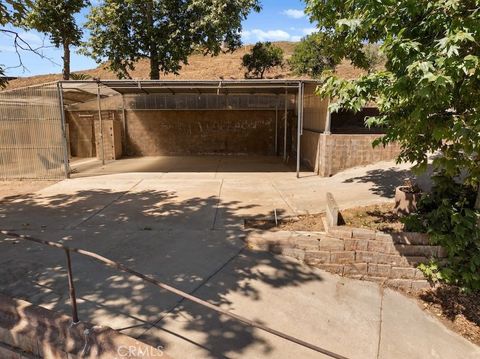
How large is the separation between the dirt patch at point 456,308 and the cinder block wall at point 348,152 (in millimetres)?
5692

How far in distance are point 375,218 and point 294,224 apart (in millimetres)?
1458

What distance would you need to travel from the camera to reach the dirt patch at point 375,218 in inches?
230

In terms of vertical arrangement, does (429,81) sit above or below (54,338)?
above

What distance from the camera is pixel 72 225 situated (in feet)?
21.0

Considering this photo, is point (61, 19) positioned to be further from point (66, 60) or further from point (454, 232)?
point (454, 232)

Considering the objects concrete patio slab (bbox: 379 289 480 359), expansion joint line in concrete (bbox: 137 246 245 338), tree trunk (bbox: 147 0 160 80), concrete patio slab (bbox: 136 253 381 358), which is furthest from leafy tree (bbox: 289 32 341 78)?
concrete patio slab (bbox: 379 289 480 359)

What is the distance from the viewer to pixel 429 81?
2.91 meters

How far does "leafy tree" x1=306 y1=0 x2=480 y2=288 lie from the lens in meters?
3.05

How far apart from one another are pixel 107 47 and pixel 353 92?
13563mm

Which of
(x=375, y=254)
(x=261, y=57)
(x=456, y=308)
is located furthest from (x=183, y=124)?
(x=456, y=308)

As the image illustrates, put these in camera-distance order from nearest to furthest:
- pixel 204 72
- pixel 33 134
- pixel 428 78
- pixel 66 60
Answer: pixel 428 78 < pixel 33 134 < pixel 66 60 < pixel 204 72

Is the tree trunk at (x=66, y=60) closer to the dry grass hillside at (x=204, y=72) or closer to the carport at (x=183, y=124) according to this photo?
the carport at (x=183, y=124)

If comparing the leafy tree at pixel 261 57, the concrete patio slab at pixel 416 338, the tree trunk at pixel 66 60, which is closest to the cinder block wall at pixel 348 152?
the concrete patio slab at pixel 416 338

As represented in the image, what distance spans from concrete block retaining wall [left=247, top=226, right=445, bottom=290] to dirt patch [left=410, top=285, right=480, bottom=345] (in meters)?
0.22
